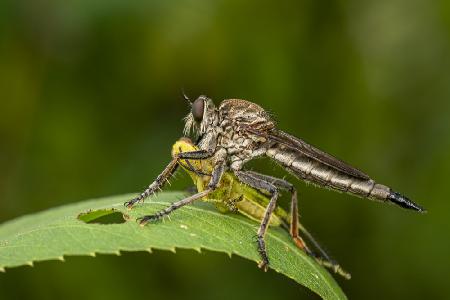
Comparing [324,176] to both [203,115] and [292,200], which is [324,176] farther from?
[203,115]

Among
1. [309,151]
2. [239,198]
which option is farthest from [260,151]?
[239,198]

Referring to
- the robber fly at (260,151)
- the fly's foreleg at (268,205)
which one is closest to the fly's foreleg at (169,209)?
the fly's foreleg at (268,205)

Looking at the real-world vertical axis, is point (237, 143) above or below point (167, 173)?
above

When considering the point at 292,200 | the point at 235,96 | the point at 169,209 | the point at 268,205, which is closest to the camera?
the point at 169,209

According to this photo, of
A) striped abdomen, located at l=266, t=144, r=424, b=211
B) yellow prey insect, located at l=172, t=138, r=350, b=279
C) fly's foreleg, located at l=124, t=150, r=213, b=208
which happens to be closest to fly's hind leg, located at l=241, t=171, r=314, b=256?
yellow prey insect, located at l=172, t=138, r=350, b=279

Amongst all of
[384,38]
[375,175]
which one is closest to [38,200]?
[375,175]
